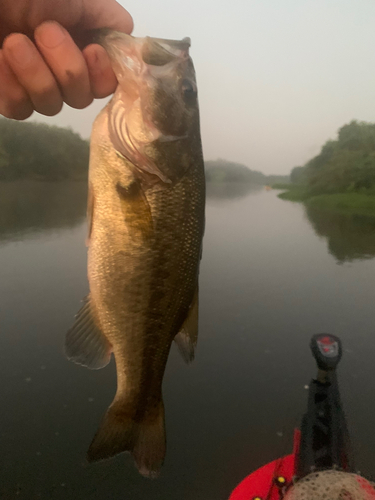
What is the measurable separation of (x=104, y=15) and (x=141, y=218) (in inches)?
34.0

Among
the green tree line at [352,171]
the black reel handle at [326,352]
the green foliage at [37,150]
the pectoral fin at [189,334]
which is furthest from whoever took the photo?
the green tree line at [352,171]

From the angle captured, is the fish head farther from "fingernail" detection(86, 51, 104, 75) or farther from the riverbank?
the riverbank

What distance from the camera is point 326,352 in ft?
7.91

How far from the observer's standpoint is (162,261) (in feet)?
4.00

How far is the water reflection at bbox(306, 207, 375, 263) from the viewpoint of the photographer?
9161 mm

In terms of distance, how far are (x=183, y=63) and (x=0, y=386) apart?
4.04 metres

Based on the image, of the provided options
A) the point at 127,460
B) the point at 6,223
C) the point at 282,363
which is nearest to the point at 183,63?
the point at 127,460

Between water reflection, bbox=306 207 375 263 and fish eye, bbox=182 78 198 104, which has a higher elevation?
fish eye, bbox=182 78 198 104

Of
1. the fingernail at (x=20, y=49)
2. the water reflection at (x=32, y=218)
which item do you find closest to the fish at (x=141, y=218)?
the fingernail at (x=20, y=49)

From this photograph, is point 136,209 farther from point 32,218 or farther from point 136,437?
point 32,218

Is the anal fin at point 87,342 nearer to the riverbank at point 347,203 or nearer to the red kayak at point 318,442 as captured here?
the red kayak at point 318,442

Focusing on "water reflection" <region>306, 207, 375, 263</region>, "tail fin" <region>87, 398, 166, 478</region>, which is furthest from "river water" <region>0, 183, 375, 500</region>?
"tail fin" <region>87, 398, 166, 478</region>

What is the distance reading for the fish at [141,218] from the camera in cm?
118

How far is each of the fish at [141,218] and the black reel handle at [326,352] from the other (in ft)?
4.95
